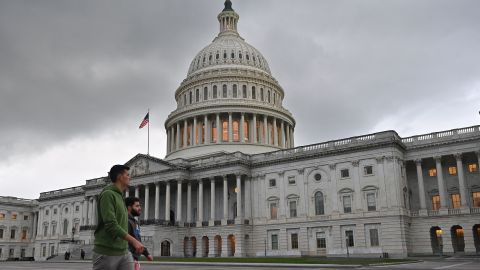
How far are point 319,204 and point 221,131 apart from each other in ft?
102

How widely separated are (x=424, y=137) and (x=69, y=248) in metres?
62.0

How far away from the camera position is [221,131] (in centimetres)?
9356

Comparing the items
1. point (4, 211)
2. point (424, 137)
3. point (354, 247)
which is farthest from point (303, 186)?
point (4, 211)

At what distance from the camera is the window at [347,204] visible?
66.1 m

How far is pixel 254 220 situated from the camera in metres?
74.2

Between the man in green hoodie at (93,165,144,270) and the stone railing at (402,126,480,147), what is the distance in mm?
61978

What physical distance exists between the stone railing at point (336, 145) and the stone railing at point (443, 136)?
1.82 m

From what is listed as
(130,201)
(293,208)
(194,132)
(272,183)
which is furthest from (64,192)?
(130,201)

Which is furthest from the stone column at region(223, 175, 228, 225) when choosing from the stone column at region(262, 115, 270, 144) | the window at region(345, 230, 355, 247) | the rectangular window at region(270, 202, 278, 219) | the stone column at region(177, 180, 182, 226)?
the stone column at region(262, 115, 270, 144)

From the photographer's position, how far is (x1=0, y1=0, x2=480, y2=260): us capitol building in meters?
61.9

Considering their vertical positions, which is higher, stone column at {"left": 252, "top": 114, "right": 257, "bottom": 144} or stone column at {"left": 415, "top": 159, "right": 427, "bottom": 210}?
stone column at {"left": 252, "top": 114, "right": 257, "bottom": 144}

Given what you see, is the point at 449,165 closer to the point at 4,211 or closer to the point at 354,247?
the point at 354,247

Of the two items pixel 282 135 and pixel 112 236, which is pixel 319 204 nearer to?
pixel 282 135

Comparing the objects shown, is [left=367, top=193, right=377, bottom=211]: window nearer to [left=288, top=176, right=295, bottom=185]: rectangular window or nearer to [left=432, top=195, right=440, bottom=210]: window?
[left=432, top=195, right=440, bottom=210]: window
